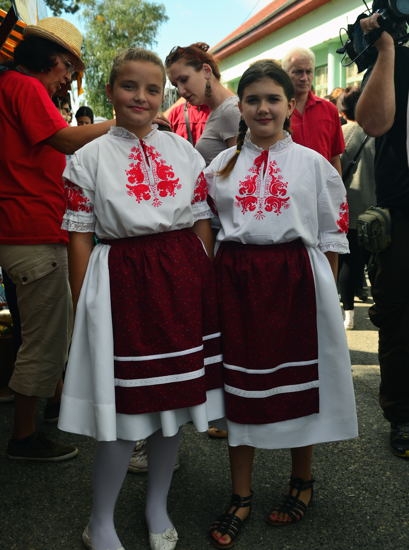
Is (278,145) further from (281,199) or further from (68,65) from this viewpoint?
(68,65)

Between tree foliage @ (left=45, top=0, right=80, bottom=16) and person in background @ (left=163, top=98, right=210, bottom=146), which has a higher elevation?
tree foliage @ (left=45, top=0, right=80, bottom=16)

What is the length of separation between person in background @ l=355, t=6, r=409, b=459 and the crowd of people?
1 cm

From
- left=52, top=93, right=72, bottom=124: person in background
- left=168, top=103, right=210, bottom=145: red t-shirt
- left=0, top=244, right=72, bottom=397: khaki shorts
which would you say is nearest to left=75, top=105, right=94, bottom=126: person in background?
left=52, top=93, right=72, bottom=124: person in background

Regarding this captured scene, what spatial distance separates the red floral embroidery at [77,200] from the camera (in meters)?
2.12

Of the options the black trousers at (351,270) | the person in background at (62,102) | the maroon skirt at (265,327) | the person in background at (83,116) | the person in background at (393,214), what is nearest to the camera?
the maroon skirt at (265,327)

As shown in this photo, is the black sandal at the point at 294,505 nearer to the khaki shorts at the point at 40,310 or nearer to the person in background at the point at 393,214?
the person in background at the point at 393,214

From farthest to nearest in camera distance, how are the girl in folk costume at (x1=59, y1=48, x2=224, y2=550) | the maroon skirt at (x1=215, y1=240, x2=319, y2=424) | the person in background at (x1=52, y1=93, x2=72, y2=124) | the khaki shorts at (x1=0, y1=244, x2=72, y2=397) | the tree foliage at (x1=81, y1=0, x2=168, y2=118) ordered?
the tree foliage at (x1=81, y1=0, x2=168, y2=118)
the person in background at (x1=52, y1=93, x2=72, y2=124)
the khaki shorts at (x1=0, y1=244, x2=72, y2=397)
the maroon skirt at (x1=215, y1=240, x2=319, y2=424)
the girl in folk costume at (x1=59, y1=48, x2=224, y2=550)

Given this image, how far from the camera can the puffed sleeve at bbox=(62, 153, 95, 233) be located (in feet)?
6.91

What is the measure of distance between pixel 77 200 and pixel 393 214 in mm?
1635

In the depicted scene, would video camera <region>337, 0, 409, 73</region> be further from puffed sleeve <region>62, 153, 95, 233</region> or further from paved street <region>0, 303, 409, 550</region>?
paved street <region>0, 303, 409, 550</region>

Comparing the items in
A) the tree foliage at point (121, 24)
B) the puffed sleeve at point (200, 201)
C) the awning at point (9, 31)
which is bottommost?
the puffed sleeve at point (200, 201)

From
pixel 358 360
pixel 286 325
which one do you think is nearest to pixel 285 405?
pixel 286 325

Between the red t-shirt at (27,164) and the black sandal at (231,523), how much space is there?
1436 millimetres

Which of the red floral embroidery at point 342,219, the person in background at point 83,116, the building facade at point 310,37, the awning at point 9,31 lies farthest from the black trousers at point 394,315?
the building facade at point 310,37
